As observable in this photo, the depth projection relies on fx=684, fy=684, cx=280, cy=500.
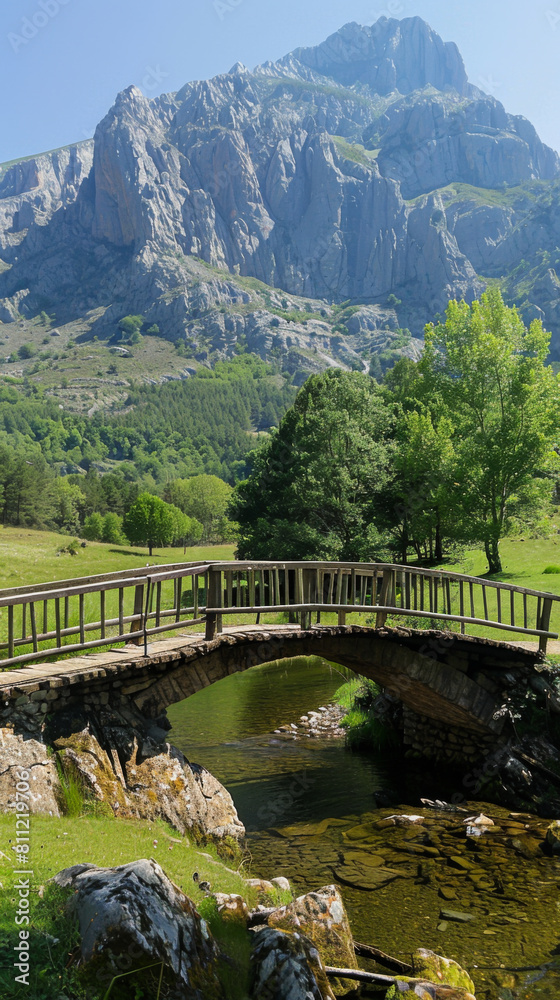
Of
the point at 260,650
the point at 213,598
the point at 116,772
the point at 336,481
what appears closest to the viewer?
the point at 116,772

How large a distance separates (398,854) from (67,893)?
7879 millimetres

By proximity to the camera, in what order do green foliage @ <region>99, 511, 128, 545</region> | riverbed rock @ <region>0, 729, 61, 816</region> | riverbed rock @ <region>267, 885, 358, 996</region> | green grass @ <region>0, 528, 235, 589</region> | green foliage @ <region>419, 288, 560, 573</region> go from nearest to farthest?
riverbed rock @ <region>267, 885, 358, 996</region> < riverbed rock @ <region>0, 729, 61, 816</region> < green foliage @ <region>419, 288, 560, 573</region> < green grass @ <region>0, 528, 235, 589</region> < green foliage @ <region>99, 511, 128, 545</region>

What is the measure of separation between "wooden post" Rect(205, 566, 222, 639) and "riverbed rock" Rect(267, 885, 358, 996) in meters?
4.85

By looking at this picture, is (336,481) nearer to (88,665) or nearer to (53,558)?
(88,665)

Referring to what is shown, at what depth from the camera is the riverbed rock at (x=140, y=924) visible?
5.16 metres

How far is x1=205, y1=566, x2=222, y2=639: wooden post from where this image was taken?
1212 cm

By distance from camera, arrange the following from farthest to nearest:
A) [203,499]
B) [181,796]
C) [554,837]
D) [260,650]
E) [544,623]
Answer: [203,499] → [544,623] → [260,650] → [554,837] → [181,796]

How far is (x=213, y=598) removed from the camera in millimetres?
12320

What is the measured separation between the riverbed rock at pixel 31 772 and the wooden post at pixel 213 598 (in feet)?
12.4

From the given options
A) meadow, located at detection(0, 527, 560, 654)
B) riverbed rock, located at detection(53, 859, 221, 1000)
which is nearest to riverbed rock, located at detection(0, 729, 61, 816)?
riverbed rock, located at detection(53, 859, 221, 1000)

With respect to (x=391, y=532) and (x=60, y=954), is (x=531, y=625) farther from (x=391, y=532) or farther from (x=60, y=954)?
(x=60, y=954)

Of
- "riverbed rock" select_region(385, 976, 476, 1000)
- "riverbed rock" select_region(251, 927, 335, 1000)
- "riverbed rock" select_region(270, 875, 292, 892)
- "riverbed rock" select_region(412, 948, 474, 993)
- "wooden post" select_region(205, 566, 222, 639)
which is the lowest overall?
"riverbed rock" select_region(270, 875, 292, 892)

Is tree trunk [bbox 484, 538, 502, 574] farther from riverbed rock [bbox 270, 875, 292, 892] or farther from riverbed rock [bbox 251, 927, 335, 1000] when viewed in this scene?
riverbed rock [bbox 251, 927, 335, 1000]

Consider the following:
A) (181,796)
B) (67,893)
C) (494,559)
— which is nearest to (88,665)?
(181,796)
